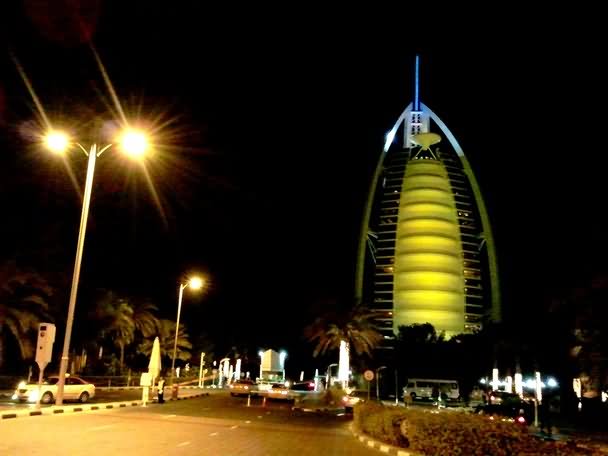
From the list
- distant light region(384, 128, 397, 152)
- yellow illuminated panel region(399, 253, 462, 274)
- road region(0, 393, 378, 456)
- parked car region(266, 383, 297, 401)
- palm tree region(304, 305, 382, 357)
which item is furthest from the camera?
distant light region(384, 128, 397, 152)

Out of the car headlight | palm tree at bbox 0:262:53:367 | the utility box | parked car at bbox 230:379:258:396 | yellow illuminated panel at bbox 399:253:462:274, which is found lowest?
the car headlight

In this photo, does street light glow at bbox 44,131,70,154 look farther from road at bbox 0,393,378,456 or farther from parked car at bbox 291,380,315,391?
parked car at bbox 291,380,315,391

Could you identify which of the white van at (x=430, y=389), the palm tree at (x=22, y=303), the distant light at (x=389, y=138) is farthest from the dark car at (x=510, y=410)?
the distant light at (x=389, y=138)

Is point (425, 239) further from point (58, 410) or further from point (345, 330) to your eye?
point (58, 410)

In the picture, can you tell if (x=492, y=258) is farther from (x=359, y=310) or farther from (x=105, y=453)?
(x=105, y=453)

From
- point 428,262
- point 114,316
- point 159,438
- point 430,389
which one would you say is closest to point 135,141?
point 159,438

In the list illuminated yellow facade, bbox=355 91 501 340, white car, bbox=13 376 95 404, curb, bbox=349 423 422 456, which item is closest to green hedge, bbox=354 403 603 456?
curb, bbox=349 423 422 456
